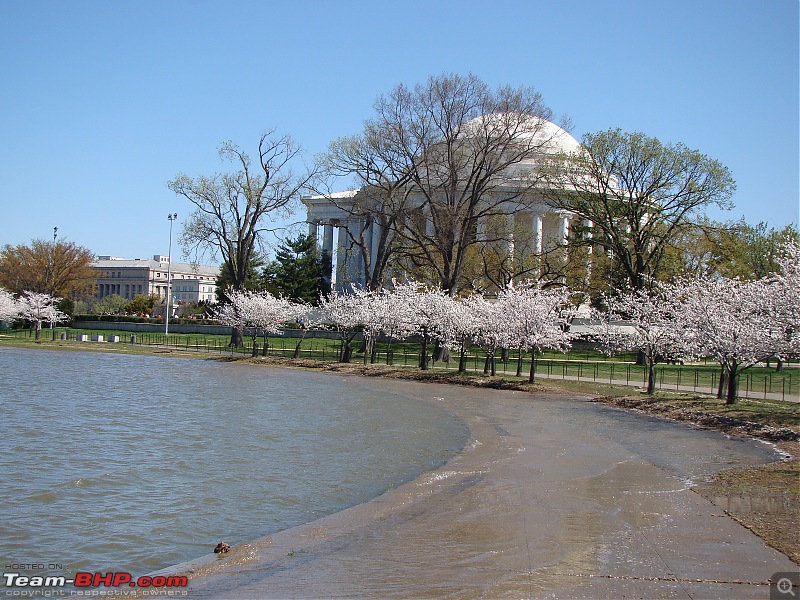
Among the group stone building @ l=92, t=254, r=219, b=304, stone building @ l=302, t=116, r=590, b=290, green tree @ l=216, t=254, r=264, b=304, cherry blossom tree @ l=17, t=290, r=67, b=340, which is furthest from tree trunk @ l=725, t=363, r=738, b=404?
stone building @ l=92, t=254, r=219, b=304

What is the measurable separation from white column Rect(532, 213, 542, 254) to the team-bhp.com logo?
197 ft

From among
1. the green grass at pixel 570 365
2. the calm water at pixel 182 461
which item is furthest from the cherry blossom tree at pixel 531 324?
the calm water at pixel 182 461

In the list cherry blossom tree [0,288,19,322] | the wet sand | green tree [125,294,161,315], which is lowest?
the wet sand

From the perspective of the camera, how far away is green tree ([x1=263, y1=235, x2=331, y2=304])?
8494 centimetres

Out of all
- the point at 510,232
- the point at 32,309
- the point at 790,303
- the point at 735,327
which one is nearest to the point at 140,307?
the point at 32,309

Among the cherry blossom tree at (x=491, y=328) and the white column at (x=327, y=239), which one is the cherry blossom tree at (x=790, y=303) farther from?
the white column at (x=327, y=239)

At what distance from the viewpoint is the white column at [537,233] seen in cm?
7064

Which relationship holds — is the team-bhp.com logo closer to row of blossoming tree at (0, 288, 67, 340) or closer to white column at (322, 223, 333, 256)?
row of blossoming tree at (0, 288, 67, 340)

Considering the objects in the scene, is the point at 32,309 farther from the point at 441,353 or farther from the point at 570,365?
the point at 570,365

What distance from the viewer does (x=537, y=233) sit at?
73.8 meters

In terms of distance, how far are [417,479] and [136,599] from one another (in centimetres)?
857

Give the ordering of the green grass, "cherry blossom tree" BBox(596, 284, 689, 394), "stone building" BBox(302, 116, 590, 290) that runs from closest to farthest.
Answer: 1. "cherry blossom tree" BBox(596, 284, 689, 394)
2. the green grass
3. "stone building" BBox(302, 116, 590, 290)

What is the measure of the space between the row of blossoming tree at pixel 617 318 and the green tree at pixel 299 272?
42.7ft

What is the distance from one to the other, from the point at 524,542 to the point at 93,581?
601 centimetres
